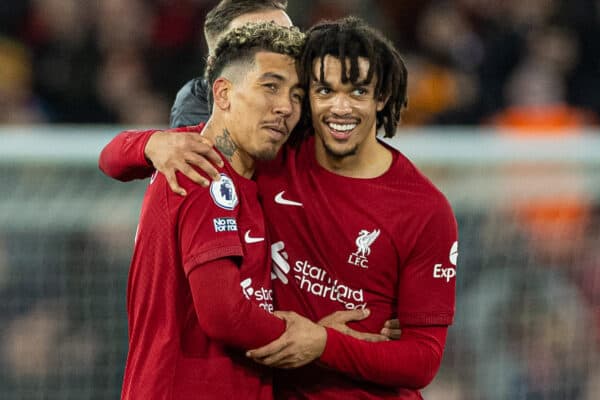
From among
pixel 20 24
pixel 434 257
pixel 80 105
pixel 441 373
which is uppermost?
pixel 20 24

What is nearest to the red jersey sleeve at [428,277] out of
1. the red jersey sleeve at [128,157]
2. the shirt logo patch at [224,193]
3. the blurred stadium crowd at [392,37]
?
the shirt logo patch at [224,193]

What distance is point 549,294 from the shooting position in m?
5.44

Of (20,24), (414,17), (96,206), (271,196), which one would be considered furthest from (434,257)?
(414,17)

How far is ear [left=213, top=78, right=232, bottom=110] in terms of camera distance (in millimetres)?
3277

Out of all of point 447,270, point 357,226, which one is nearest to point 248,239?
point 357,226

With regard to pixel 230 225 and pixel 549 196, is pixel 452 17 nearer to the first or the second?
pixel 549 196

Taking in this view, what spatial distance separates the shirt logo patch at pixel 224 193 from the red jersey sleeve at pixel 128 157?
32 centimetres

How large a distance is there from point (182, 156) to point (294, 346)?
1.97ft

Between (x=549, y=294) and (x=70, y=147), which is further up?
(x=70, y=147)

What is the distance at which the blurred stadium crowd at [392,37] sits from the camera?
6531mm

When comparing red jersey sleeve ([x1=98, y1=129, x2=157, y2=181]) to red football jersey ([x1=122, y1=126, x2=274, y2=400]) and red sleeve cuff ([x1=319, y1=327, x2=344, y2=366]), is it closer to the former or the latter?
red football jersey ([x1=122, y1=126, x2=274, y2=400])

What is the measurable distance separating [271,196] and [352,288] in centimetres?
36

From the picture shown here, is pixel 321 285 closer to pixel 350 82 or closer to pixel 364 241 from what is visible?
pixel 364 241

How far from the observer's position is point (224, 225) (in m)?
3.04
